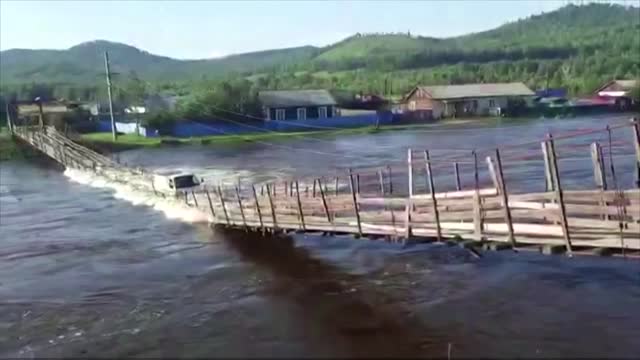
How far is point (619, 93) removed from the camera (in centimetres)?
9944

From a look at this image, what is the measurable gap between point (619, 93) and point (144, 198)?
7741 centimetres

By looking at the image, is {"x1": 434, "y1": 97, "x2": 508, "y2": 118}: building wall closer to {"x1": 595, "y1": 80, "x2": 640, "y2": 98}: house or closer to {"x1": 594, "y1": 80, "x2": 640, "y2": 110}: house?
{"x1": 594, "y1": 80, "x2": 640, "y2": 110}: house

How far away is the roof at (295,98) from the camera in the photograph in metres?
82.2

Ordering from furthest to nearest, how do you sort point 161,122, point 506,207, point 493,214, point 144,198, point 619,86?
point 619,86 → point 161,122 → point 144,198 → point 493,214 → point 506,207

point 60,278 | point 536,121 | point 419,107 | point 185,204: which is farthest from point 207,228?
point 419,107

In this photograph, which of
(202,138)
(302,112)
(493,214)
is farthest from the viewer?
(302,112)

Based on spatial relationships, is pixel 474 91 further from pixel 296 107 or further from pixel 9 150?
pixel 9 150

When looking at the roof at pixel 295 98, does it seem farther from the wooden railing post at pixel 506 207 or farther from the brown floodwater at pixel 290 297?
the wooden railing post at pixel 506 207

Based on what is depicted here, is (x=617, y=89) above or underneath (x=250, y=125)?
above

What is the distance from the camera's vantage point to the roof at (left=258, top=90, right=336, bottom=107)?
3238 inches

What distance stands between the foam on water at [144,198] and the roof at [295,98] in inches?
1352

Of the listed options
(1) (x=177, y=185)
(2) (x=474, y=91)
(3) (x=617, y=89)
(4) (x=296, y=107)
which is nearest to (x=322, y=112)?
(4) (x=296, y=107)

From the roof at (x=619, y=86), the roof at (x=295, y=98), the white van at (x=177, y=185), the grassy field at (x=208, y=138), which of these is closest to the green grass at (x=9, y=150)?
the grassy field at (x=208, y=138)

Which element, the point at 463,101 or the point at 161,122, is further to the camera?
the point at 463,101
